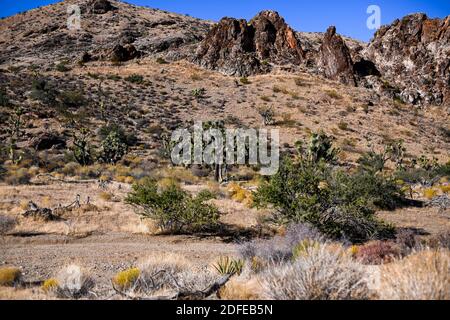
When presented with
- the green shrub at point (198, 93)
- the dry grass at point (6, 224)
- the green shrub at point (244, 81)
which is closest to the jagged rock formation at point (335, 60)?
the green shrub at point (244, 81)

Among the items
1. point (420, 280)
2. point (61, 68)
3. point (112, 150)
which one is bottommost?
point (420, 280)

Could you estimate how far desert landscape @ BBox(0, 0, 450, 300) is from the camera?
25.6 ft

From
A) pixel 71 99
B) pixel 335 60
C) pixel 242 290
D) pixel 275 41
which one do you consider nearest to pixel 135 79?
pixel 71 99

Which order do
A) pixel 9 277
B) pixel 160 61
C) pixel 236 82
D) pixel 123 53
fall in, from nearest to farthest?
pixel 9 277 < pixel 236 82 < pixel 160 61 < pixel 123 53

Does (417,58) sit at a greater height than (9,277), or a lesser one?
greater

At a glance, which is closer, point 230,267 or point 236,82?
point 230,267

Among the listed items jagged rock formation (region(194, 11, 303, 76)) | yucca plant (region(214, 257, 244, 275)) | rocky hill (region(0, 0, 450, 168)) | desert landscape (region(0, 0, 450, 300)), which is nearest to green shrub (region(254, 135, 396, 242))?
desert landscape (region(0, 0, 450, 300))

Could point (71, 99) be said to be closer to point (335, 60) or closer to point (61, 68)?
point (61, 68)

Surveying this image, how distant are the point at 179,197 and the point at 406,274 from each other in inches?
472

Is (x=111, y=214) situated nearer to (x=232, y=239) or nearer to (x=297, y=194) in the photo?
(x=232, y=239)

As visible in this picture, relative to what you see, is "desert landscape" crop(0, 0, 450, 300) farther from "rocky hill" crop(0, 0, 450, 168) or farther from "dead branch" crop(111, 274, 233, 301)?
"rocky hill" crop(0, 0, 450, 168)

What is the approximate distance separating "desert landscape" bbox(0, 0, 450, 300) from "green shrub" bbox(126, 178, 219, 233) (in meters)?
0.09

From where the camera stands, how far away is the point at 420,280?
523 cm

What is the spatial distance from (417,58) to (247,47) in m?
30.2
